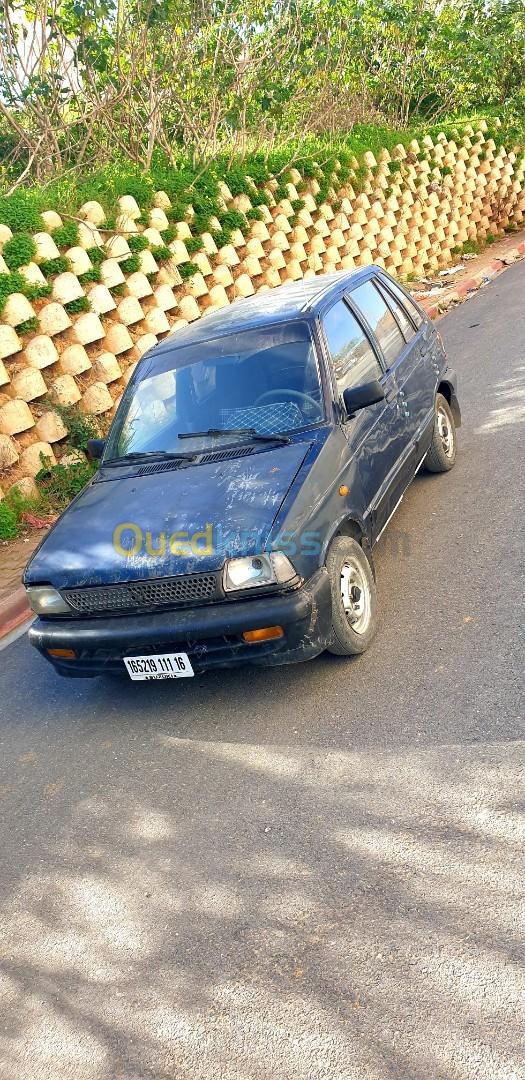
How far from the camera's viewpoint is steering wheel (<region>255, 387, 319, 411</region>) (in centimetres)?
534

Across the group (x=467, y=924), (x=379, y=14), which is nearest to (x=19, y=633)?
(x=467, y=924)

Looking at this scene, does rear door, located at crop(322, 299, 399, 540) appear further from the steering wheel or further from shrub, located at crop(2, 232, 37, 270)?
shrub, located at crop(2, 232, 37, 270)

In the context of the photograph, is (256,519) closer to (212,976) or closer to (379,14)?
(212,976)

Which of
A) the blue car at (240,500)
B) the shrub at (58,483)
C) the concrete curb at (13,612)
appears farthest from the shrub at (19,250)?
the concrete curb at (13,612)

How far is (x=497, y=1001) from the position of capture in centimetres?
A: 279

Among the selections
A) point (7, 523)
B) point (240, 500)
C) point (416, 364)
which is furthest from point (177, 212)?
point (240, 500)

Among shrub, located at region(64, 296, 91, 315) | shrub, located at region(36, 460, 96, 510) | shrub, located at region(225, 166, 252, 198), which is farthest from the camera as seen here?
shrub, located at region(225, 166, 252, 198)

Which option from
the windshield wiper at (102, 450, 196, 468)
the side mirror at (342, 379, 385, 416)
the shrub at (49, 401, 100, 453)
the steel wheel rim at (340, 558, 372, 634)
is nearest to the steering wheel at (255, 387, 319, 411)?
the side mirror at (342, 379, 385, 416)

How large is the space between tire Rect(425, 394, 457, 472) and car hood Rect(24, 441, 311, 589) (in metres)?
2.41

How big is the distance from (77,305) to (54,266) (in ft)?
1.41

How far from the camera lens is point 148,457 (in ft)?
18.1

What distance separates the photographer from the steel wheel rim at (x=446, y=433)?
7.38 metres

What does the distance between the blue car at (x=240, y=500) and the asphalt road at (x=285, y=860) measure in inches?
15.6

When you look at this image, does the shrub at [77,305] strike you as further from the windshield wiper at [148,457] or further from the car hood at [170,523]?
the car hood at [170,523]
